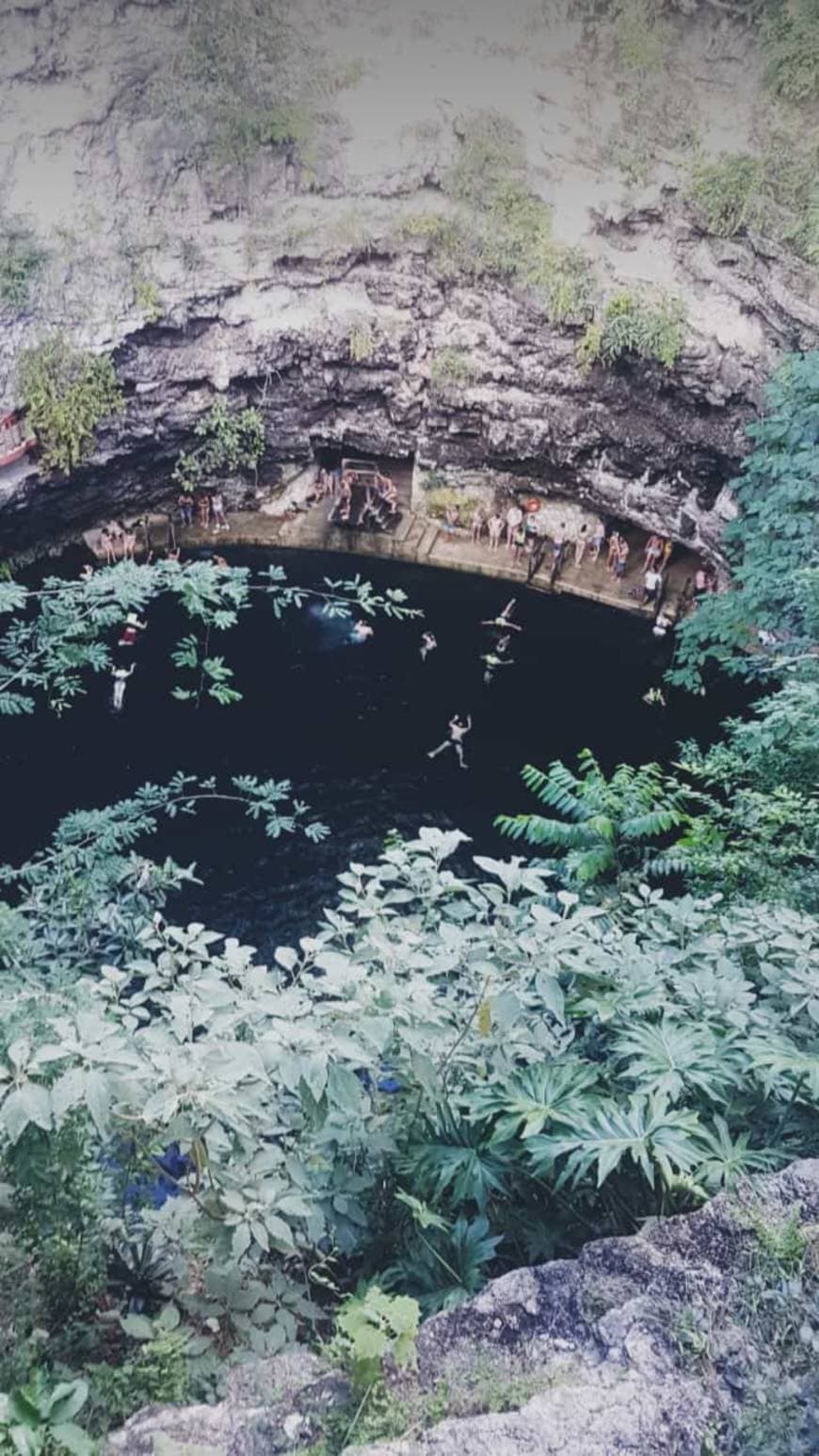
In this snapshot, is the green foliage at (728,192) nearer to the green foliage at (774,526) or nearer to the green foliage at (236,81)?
the green foliage at (774,526)

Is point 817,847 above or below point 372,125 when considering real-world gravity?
below

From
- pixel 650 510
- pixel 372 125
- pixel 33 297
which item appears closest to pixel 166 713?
pixel 33 297

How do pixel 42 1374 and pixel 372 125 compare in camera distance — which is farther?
pixel 372 125

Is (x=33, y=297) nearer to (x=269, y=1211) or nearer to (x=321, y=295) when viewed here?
(x=321, y=295)

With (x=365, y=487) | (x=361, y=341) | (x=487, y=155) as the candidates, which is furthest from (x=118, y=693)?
(x=487, y=155)

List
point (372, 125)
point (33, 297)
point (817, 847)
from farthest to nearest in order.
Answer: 1. point (372, 125)
2. point (33, 297)
3. point (817, 847)

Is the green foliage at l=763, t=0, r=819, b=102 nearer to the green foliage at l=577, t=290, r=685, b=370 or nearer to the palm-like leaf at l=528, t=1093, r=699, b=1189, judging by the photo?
the green foliage at l=577, t=290, r=685, b=370

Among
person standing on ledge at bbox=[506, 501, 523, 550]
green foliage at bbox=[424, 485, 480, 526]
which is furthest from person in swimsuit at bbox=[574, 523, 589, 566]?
green foliage at bbox=[424, 485, 480, 526]

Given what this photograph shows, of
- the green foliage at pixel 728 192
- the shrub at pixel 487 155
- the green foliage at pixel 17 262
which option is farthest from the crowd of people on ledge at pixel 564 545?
the green foliage at pixel 17 262
